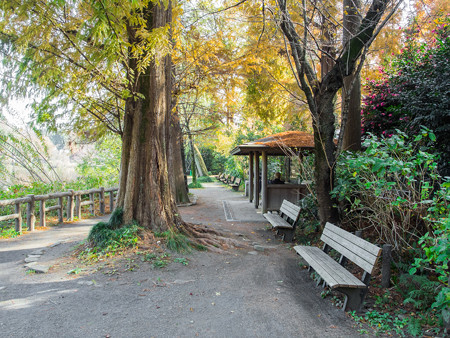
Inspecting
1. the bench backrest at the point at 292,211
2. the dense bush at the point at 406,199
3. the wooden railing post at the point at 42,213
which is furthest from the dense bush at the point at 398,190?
the wooden railing post at the point at 42,213

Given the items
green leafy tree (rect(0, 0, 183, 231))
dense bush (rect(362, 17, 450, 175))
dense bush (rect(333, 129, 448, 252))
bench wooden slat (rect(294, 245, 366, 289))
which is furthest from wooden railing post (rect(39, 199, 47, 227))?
dense bush (rect(362, 17, 450, 175))

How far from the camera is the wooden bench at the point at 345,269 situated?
11.4ft

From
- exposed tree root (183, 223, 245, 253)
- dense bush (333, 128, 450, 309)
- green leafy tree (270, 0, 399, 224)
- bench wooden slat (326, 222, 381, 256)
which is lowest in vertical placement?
exposed tree root (183, 223, 245, 253)

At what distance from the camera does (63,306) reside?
11.7ft

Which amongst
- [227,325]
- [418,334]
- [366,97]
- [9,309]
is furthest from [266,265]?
[366,97]

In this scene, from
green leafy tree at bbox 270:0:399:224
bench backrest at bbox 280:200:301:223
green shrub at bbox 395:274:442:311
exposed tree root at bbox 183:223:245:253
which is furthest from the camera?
bench backrest at bbox 280:200:301:223

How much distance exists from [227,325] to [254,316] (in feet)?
1.21

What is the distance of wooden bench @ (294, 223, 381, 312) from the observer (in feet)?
11.4

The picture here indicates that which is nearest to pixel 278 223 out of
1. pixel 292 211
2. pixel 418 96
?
pixel 292 211

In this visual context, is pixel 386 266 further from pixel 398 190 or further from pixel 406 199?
pixel 398 190

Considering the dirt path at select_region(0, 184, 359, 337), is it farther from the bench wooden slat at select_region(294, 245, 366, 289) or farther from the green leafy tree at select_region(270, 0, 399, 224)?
the green leafy tree at select_region(270, 0, 399, 224)

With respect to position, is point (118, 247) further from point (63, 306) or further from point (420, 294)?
point (420, 294)

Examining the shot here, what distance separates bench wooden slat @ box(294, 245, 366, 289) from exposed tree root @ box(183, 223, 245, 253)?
1.67 metres

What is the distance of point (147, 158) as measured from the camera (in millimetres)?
5973
